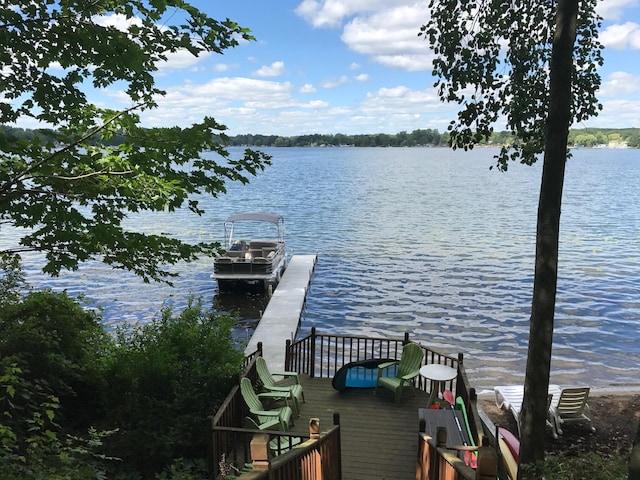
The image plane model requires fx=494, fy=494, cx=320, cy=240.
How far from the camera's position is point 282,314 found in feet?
62.4

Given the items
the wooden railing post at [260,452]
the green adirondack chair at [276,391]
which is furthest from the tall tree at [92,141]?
the green adirondack chair at [276,391]

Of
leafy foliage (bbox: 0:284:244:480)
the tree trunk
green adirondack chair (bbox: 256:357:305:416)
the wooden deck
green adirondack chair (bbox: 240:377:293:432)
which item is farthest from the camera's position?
green adirondack chair (bbox: 256:357:305:416)

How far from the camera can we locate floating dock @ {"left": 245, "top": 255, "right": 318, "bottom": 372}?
47.6ft

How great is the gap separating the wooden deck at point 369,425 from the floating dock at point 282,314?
3.59 meters

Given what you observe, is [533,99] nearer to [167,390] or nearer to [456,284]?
[167,390]

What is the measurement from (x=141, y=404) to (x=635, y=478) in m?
5.58

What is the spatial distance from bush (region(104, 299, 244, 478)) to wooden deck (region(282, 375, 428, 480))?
71.7 inches

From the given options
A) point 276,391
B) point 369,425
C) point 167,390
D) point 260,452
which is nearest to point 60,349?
point 167,390

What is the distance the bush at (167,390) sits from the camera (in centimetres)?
629

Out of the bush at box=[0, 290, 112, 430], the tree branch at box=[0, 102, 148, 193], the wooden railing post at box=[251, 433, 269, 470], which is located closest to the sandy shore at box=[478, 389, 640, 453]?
the wooden railing post at box=[251, 433, 269, 470]

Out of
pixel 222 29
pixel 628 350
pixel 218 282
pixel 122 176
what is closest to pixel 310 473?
pixel 122 176

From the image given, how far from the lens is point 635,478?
3674mm

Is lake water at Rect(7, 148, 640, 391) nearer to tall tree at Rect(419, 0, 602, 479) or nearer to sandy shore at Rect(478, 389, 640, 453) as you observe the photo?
sandy shore at Rect(478, 389, 640, 453)

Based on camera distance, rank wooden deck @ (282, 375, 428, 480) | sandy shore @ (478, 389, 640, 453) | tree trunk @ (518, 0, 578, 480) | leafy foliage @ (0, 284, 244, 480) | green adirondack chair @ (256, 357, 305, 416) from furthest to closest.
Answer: sandy shore @ (478, 389, 640, 453), green adirondack chair @ (256, 357, 305, 416), wooden deck @ (282, 375, 428, 480), leafy foliage @ (0, 284, 244, 480), tree trunk @ (518, 0, 578, 480)
